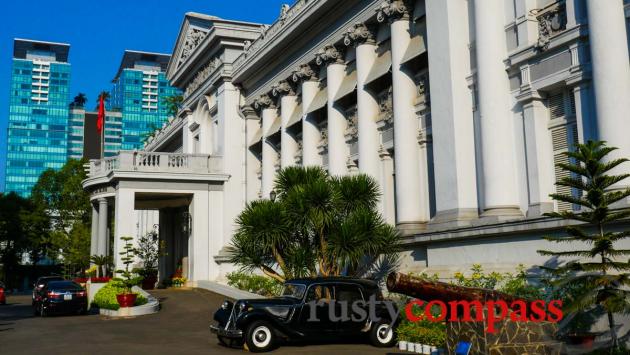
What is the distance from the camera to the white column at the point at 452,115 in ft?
61.3

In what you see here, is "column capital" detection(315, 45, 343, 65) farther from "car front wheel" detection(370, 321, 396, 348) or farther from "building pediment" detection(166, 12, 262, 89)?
"car front wheel" detection(370, 321, 396, 348)

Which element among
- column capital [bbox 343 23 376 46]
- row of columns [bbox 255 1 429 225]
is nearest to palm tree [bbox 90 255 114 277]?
row of columns [bbox 255 1 429 225]

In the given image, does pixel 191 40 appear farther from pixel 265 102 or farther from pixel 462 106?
pixel 462 106

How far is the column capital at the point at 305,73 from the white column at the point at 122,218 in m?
11.0

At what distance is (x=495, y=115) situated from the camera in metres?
17.5

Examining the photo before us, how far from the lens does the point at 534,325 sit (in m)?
10.1

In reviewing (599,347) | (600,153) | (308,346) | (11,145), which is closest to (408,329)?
(308,346)

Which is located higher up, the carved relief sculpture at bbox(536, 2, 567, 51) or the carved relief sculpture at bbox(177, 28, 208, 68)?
the carved relief sculpture at bbox(177, 28, 208, 68)

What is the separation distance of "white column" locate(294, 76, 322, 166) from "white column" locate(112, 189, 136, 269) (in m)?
9.97

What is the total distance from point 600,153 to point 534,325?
10.7 ft

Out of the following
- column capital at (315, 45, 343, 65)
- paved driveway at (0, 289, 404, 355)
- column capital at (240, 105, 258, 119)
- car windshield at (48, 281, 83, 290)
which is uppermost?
column capital at (315, 45, 343, 65)

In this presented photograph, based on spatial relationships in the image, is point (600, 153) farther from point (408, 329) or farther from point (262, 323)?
point (262, 323)

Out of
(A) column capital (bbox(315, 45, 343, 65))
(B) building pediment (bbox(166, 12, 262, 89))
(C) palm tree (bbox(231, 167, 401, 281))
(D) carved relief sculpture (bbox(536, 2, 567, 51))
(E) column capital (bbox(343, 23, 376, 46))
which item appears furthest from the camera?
Result: (B) building pediment (bbox(166, 12, 262, 89))

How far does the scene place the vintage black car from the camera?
47.2ft
